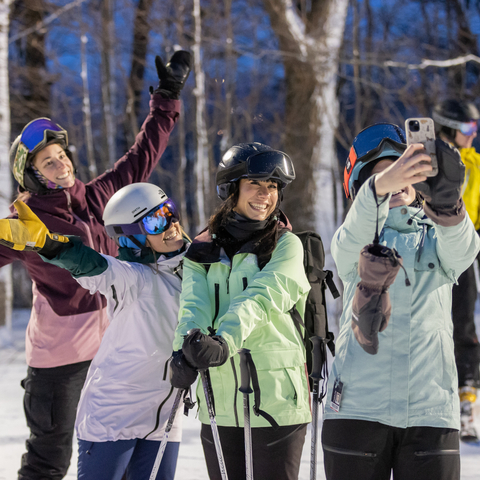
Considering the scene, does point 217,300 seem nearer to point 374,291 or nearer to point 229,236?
point 229,236

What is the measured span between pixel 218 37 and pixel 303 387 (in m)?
9.97

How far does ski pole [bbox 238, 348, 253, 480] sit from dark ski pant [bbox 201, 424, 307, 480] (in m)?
0.10

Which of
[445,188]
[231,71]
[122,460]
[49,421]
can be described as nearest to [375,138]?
[445,188]

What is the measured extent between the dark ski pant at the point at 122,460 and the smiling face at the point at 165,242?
3.01ft

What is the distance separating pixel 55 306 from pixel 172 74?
1672mm

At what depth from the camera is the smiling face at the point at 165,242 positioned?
9.54 ft

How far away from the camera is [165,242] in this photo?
2.92 metres

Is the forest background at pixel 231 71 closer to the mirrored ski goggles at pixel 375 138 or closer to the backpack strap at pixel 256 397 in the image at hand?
the mirrored ski goggles at pixel 375 138

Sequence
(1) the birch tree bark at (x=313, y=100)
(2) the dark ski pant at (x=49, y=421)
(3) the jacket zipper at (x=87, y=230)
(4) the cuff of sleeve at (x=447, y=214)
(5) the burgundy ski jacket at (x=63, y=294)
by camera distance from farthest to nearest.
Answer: (1) the birch tree bark at (x=313, y=100) → (3) the jacket zipper at (x=87, y=230) → (5) the burgundy ski jacket at (x=63, y=294) → (2) the dark ski pant at (x=49, y=421) → (4) the cuff of sleeve at (x=447, y=214)

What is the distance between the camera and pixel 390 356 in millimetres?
2008

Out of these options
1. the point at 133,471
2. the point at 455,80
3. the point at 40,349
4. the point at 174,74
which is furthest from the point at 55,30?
the point at 133,471

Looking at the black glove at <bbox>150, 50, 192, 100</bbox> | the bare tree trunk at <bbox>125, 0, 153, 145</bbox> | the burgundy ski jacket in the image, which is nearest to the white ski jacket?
the burgundy ski jacket

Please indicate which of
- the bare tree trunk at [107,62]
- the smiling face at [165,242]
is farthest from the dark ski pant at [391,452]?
the bare tree trunk at [107,62]

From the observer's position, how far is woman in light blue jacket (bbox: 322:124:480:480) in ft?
6.30
